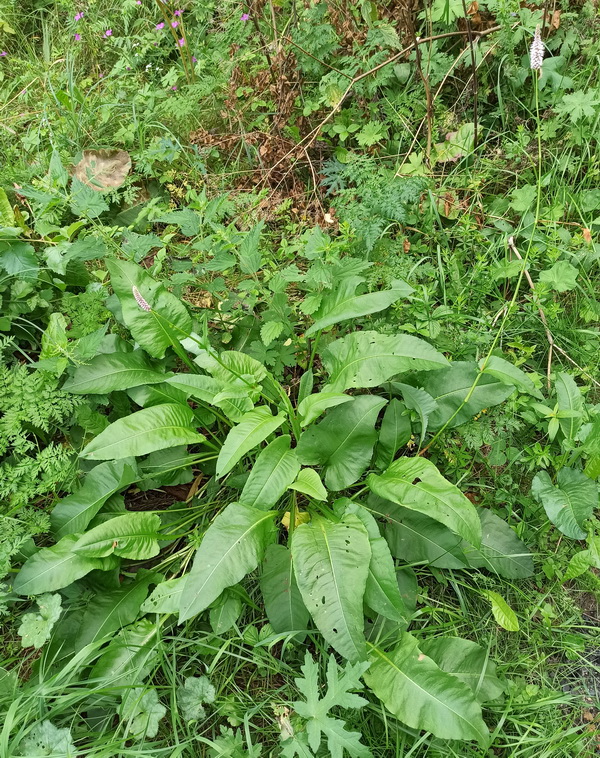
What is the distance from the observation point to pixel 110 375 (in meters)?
2.31

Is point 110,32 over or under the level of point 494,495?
over

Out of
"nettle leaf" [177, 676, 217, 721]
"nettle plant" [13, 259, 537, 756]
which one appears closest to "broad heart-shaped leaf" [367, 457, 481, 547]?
"nettle plant" [13, 259, 537, 756]

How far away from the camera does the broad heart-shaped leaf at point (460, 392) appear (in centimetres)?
218

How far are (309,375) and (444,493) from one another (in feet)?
2.42

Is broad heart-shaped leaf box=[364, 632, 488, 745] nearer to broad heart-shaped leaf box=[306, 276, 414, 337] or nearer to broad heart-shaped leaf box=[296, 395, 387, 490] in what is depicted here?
broad heart-shaped leaf box=[296, 395, 387, 490]

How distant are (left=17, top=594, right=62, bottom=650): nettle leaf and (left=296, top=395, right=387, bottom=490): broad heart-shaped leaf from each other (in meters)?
1.02

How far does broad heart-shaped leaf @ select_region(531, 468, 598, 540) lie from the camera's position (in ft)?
6.69

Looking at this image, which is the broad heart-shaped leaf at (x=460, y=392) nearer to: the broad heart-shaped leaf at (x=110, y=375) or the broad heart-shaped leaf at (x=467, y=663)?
the broad heart-shaped leaf at (x=467, y=663)

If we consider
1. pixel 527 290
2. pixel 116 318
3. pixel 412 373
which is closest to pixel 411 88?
pixel 527 290

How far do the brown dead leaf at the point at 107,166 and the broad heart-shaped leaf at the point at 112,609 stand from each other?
7.08 ft

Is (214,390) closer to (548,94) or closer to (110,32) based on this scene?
(548,94)

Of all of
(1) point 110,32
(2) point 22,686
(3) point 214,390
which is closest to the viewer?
(2) point 22,686

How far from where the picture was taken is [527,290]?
259cm

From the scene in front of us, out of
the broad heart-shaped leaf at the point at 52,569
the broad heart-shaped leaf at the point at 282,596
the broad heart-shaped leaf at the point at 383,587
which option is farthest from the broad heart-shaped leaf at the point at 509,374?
the broad heart-shaped leaf at the point at 52,569
